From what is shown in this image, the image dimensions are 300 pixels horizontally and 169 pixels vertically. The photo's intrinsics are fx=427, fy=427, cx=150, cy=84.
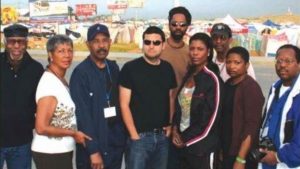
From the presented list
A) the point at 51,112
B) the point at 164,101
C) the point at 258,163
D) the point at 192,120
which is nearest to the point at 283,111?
the point at 258,163

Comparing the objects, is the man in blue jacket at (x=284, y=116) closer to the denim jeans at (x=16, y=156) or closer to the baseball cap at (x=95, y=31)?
the baseball cap at (x=95, y=31)

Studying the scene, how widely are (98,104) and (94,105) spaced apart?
1.5 inches

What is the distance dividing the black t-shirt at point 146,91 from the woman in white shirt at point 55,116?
0.54m

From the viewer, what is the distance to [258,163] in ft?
11.9

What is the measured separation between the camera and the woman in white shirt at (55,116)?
337 centimetres

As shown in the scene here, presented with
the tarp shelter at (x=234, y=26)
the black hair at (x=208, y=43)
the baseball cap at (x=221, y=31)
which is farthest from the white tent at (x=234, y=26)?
the black hair at (x=208, y=43)

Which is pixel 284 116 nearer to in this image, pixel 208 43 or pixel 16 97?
pixel 208 43

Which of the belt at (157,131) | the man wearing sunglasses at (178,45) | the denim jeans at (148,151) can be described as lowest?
the denim jeans at (148,151)

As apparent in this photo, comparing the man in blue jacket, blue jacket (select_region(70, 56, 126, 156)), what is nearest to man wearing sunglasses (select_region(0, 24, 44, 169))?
blue jacket (select_region(70, 56, 126, 156))

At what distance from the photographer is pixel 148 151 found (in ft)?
12.8

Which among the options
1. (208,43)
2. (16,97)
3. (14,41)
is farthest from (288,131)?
(14,41)

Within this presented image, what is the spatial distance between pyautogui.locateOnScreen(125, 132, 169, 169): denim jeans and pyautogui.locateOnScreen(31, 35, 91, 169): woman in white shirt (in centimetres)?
52

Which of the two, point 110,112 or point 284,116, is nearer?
point 284,116

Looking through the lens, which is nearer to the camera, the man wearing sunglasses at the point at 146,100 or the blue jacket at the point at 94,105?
the blue jacket at the point at 94,105
